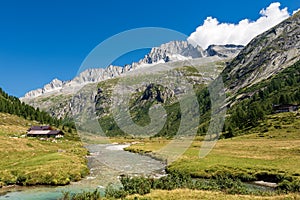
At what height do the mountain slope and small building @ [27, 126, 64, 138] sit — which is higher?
the mountain slope

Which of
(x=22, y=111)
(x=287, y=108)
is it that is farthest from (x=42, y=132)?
(x=287, y=108)

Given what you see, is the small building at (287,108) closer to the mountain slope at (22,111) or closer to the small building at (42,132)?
the small building at (42,132)

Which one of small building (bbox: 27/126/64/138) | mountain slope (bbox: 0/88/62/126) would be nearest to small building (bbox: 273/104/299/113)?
small building (bbox: 27/126/64/138)

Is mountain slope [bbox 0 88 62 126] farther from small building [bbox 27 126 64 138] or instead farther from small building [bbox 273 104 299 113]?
small building [bbox 273 104 299 113]

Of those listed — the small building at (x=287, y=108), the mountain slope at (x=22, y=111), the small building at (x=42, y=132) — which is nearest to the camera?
the small building at (x=42, y=132)

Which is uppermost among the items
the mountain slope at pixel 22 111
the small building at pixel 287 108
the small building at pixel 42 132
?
the mountain slope at pixel 22 111

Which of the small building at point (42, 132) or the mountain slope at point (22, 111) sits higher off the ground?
the mountain slope at point (22, 111)

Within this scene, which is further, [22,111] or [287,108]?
[22,111]

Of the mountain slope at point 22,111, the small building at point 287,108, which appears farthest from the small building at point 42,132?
the small building at point 287,108

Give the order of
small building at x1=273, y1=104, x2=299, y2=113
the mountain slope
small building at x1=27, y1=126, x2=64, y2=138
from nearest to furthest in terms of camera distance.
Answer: small building at x1=27, y1=126, x2=64, y2=138, small building at x1=273, y1=104, x2=299, y2=113, the mountain slope

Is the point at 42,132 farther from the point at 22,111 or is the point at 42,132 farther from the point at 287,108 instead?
the point at 287,108

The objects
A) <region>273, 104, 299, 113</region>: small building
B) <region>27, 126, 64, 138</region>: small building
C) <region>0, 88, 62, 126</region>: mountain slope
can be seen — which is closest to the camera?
<region>27, 126, 64, 138</region>: small building

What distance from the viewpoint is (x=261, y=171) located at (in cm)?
4606

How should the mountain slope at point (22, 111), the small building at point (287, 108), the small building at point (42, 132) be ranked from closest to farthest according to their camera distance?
the small building at point (42, 132)
the small building at point (287, 108)
the mountain slope at point (22, 111)
